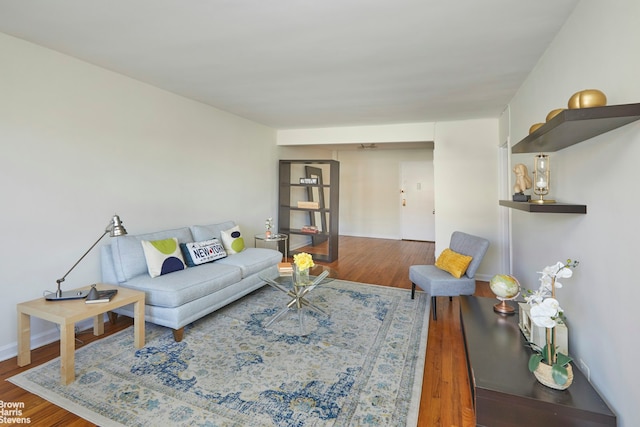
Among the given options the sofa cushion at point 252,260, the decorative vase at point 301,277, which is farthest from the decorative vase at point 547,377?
the sofa cushion at point 252,260

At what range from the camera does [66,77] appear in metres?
2.57

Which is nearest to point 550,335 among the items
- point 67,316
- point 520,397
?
point 520,397

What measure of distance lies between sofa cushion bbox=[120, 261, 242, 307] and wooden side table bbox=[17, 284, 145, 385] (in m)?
0.14

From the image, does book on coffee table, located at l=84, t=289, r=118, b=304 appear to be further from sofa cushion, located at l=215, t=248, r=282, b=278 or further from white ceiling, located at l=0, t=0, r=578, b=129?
white ceiling, located at l=0, t=0, r=578, b=129

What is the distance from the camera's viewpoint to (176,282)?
8.70ft

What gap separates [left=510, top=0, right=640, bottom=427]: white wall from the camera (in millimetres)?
1211

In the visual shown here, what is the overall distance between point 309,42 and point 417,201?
6013 mm

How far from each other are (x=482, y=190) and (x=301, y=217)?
11.8 feet

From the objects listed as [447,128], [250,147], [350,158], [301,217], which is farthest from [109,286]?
[350,158]

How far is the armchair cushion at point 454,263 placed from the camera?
304cm

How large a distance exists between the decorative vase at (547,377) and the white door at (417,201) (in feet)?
20.5

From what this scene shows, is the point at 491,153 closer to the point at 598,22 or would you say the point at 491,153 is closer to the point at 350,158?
the point at 598,22

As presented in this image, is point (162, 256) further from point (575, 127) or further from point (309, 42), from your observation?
point (575, 127)

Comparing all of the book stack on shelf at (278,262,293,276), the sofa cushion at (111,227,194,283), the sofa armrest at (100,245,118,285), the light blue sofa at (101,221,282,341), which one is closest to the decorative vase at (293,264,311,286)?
the book stack on shelf at (278,262,293,276)
